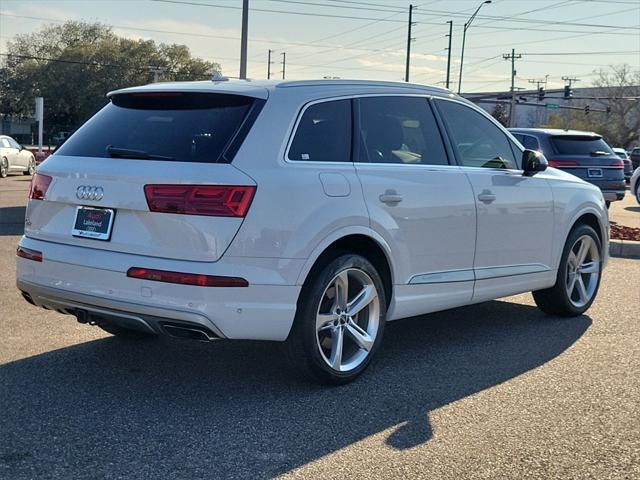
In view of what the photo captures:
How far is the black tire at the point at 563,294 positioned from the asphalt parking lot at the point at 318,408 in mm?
424

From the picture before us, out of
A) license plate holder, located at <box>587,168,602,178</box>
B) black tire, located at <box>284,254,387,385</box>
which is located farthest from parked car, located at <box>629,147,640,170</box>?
black tire, located at <box>284,254,387,385</box>

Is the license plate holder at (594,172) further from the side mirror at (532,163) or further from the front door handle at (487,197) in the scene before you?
the front door handle at (487,197)

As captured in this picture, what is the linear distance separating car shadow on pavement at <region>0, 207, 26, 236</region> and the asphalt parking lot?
501cm

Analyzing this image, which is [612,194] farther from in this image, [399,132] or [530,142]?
[399,132]

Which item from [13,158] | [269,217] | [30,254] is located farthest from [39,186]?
[13,158]

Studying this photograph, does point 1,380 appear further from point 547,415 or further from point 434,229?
point 547,415

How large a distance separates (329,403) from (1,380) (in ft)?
6.45

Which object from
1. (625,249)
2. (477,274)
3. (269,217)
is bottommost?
(625,249)

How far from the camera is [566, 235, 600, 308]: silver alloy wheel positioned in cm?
679

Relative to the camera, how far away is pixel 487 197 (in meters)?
5.59

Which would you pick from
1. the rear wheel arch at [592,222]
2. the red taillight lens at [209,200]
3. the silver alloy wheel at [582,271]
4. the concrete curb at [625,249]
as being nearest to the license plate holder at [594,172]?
the concrete curb at [625,249]

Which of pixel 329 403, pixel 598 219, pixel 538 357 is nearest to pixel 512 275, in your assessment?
pixel 538 357

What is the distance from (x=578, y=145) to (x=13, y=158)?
19655 mm

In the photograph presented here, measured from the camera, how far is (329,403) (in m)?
4.42
